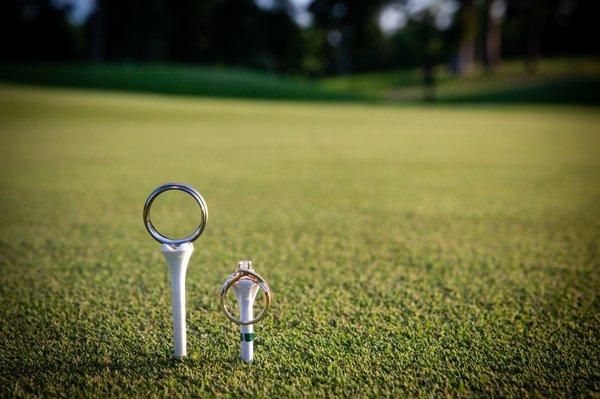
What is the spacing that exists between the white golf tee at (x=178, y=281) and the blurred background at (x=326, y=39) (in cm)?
2889

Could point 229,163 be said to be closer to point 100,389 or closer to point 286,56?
point 100,389

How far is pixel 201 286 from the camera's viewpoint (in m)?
2.09

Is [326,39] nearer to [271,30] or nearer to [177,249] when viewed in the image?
[271,30]

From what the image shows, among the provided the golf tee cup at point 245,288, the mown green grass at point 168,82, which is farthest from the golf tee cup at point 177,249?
the mown green grass at point 168,82

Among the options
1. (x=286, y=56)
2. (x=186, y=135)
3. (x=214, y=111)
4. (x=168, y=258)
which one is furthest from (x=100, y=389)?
(x=286, y=56)

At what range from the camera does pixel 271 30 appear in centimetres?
4659

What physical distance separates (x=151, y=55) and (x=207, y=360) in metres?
56.2

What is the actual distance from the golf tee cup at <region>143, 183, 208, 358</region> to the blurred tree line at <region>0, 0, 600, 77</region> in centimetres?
4125

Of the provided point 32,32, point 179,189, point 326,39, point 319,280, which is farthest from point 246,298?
point 326,39

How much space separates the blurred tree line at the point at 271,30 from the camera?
134 feet

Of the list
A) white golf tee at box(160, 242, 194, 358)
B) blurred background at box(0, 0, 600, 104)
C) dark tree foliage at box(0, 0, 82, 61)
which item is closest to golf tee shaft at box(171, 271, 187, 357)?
white golf tee at box(160, 242, 194, 358)

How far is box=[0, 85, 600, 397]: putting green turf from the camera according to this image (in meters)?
1.42

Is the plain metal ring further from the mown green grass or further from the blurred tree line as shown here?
the blurred tree line

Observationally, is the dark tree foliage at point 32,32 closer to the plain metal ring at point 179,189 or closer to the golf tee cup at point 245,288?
the plain metal ring at point 179,189
